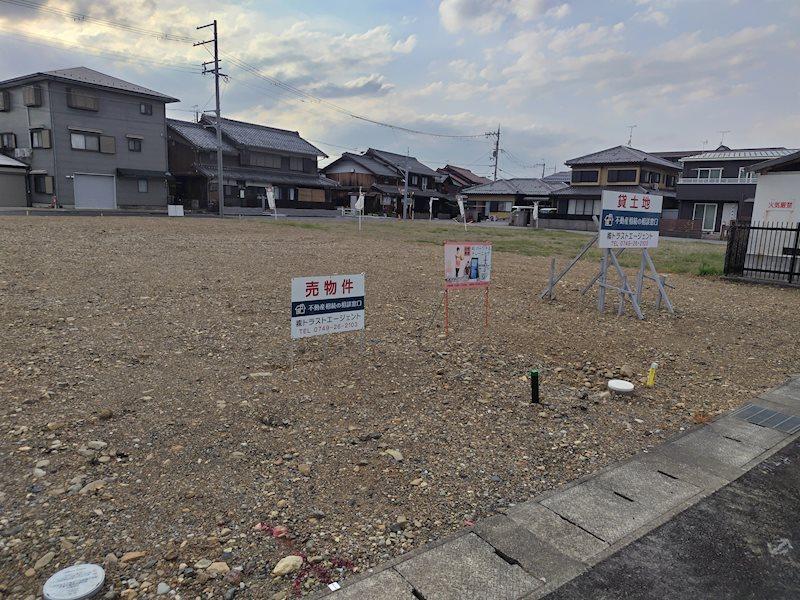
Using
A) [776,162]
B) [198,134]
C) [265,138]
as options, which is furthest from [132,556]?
[265,138]

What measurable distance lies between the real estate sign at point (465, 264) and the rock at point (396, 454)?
3518mm

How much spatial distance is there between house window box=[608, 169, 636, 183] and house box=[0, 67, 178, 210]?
125 feet

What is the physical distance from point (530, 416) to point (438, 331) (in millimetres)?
2850

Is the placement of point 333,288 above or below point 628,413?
above

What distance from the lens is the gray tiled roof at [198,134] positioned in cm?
4122

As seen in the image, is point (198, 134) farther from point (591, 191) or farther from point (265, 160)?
point (591, 191)

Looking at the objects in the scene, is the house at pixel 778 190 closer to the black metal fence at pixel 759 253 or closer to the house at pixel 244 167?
the black metal fence at pixel 759 253

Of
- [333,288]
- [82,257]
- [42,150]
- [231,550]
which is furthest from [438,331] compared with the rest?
[42,150]

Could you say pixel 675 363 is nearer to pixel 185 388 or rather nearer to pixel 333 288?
pixel 333 288

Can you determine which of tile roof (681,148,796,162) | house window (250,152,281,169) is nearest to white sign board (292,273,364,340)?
tile roof (681,148,796,162)

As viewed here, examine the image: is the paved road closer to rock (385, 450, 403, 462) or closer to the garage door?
rock (385, 450, 403, 462)

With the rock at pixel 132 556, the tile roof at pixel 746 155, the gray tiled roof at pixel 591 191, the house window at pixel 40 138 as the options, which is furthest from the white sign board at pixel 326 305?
the gray tiled roof at pixel 591 191

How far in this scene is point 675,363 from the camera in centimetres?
690

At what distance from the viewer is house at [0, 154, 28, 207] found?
33.8m
